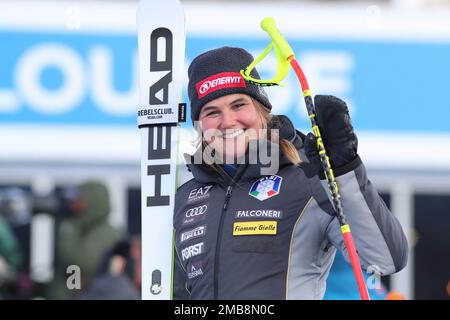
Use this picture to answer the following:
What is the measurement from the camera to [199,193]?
3.73 metres

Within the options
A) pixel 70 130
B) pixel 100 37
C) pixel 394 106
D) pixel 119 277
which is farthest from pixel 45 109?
pixel 394 106

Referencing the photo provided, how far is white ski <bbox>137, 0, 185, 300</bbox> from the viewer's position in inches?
162

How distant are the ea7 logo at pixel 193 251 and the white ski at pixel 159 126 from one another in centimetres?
44

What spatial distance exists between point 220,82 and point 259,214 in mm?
560

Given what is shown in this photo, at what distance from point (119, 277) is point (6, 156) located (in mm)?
2136

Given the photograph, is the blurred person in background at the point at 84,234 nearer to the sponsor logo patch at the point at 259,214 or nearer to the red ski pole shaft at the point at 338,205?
the sponsor logo patch at the point at 259,214

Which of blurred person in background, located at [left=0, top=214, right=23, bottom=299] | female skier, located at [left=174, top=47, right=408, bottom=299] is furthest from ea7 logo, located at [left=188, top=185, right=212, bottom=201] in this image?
blurred person in background, located at [left=0, top=214, right=23, bottom=299]

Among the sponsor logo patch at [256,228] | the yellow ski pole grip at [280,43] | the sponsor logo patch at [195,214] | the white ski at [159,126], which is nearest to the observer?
the sponsor logo patch at [256,228]

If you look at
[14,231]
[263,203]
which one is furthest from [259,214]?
[14,231]

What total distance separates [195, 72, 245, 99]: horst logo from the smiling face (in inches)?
1.6

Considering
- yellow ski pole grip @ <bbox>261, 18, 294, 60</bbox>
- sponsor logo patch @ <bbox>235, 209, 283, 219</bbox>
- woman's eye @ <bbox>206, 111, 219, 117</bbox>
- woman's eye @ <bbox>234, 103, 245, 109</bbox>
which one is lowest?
sponsor logo patch @ <bbox>235, 209, 283, 219</bbox>

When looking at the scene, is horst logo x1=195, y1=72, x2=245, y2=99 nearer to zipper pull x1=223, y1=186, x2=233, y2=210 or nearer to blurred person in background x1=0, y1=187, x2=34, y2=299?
zipper pull x1=223, y1=186, x2=233, y2=210

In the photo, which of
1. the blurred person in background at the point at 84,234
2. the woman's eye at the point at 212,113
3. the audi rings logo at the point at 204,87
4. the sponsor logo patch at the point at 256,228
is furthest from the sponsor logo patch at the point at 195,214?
the blurred person in background at the point at 84,234

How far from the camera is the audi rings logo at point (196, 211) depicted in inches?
143
